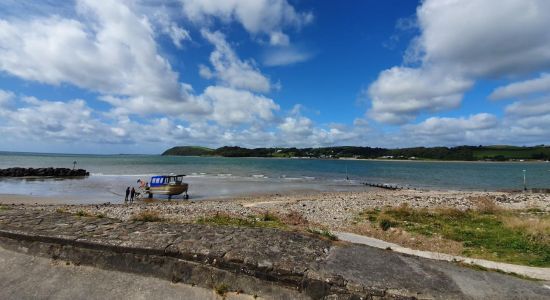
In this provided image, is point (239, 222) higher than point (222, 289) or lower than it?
lower

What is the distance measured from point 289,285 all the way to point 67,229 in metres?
4.94

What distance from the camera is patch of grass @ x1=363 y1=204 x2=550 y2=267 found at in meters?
11.9

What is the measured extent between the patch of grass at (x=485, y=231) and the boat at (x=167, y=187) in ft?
82.3

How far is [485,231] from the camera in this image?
16250mm

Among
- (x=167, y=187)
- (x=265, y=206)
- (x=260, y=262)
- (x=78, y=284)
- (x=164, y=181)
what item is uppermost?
(x=260, y=262)

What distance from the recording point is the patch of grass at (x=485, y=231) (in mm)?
11870

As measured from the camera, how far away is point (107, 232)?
6.98m

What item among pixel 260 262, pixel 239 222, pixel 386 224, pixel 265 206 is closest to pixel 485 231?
pixel 386 224

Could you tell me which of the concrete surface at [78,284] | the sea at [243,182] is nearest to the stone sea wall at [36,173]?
the sea at [243,182]

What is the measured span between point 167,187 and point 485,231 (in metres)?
33.8

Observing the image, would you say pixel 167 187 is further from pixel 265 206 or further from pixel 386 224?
pixel 386 224

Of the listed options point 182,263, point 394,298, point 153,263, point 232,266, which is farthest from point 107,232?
point 394,298

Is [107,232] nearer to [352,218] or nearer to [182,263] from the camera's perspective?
[182,263]

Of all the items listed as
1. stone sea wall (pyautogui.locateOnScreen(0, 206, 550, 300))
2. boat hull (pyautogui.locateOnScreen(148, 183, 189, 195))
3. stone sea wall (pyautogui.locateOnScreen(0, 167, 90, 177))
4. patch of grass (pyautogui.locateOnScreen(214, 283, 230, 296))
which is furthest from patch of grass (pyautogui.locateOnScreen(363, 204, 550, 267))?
stone sea wall (pyautogui.locateOnScreen(0, 167, 90, 177))
